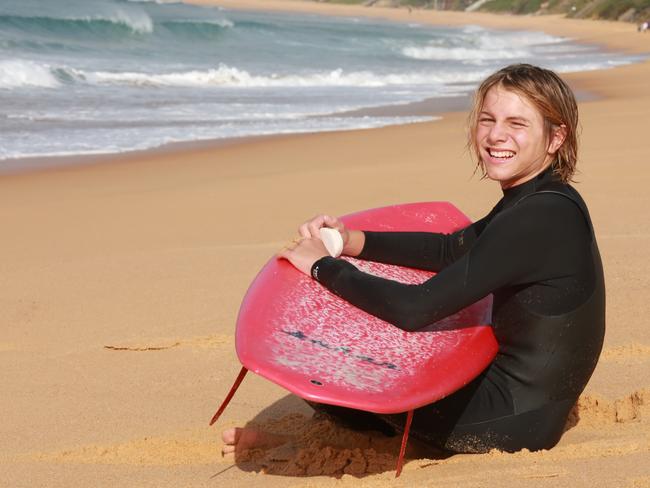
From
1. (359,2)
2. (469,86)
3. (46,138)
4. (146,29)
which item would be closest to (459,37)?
(146,29)

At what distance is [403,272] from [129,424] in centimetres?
110

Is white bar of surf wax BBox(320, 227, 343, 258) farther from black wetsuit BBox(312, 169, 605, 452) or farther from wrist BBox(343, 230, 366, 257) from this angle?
black wetsuit BBox(312, 169, 605, 452)

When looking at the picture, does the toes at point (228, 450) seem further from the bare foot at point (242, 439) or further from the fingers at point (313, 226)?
the fingers at point (313, 226)

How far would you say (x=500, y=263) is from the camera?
2.47 meters

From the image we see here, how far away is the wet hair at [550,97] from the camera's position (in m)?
2.59

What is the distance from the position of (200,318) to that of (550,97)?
2.36 m

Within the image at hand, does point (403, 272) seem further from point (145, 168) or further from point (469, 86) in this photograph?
point (469, 86)

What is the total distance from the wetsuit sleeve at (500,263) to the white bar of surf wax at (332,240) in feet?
1.87

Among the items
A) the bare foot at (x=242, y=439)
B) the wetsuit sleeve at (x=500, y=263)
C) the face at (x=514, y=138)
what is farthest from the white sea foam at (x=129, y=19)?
the wetsuit sleeve at (x=500, y=263)

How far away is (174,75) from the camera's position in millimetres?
18969

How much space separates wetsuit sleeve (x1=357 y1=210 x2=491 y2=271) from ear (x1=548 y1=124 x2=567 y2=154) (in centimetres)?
63

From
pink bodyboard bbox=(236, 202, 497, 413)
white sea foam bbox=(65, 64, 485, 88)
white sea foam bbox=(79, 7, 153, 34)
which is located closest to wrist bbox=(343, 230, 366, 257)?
pink bodyboard bbox=(236, 202, 497, 413)

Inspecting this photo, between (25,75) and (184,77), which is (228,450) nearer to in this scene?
(25,75)

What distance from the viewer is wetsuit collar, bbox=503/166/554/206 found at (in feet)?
8.66
